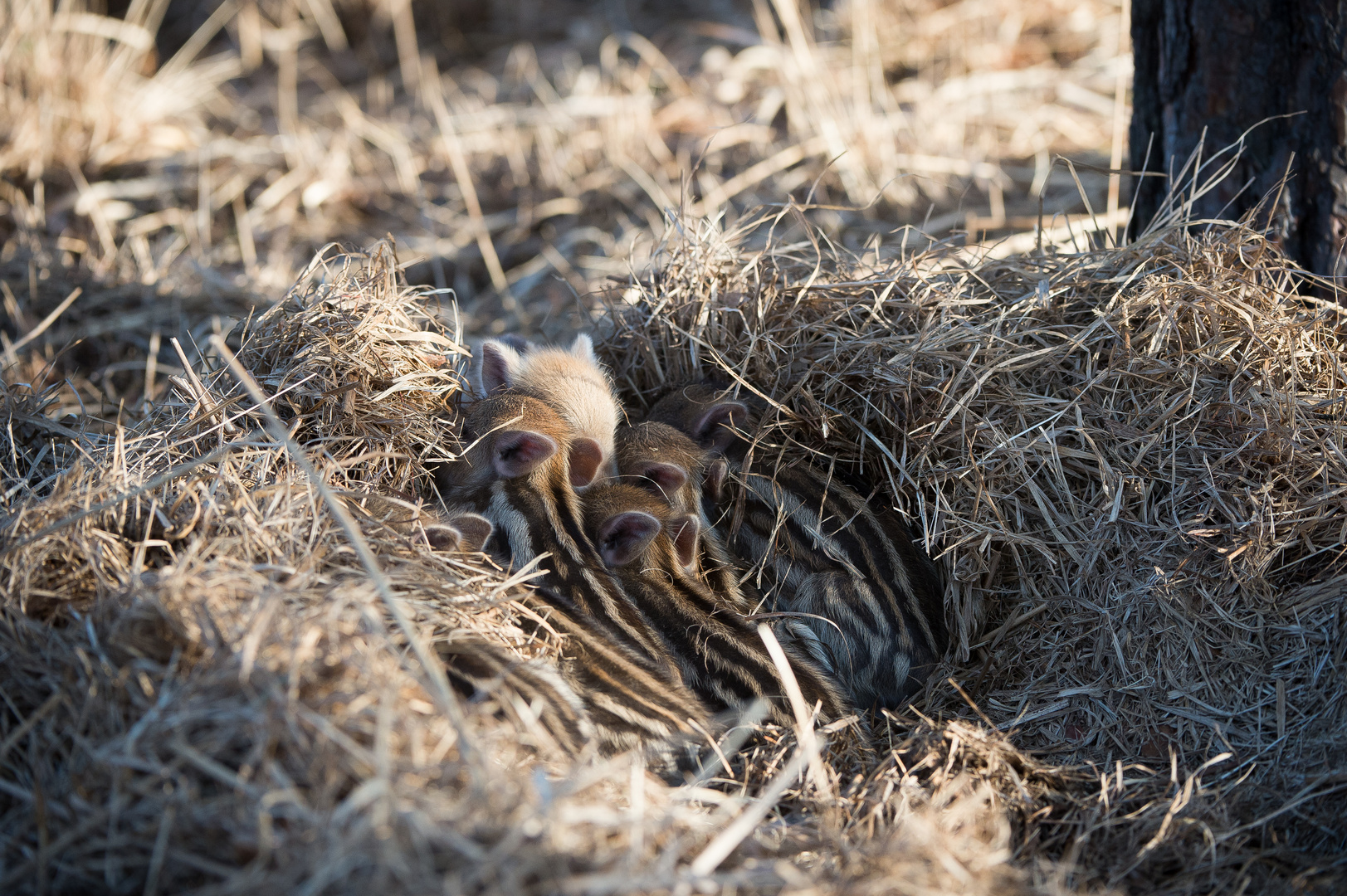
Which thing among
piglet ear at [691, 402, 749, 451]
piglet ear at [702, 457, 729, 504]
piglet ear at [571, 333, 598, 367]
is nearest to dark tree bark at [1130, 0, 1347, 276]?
piglet ear at [691, 402, 749, 451]

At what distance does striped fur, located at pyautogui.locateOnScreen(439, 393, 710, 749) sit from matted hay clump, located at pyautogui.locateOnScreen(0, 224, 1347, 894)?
0.16 m

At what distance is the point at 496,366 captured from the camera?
3.69 metres

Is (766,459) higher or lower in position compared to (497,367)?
lower

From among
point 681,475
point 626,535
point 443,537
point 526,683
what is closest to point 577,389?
→ point 681,475

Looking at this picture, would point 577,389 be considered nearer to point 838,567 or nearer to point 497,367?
point 497,367

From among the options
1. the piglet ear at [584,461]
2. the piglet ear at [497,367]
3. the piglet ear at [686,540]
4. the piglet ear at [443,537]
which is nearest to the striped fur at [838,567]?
the piglet ear at [686,540]

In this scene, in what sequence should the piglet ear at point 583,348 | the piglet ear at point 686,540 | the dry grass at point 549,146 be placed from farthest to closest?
the dry grass at point 549,146 < the piglet ear at point 583,348 < the piglet ear at point 686,540

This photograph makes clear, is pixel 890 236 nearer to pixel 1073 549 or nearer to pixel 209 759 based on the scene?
Answer: pixel 1073 549

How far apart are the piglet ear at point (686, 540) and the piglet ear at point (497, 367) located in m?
0.90

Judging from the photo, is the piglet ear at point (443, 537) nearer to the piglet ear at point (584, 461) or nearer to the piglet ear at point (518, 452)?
the piglet ear at point (518, 452)

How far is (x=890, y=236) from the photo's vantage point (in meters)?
5.46

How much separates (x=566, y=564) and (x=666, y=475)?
59 centimetres

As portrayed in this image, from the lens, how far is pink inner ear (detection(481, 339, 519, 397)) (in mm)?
3648

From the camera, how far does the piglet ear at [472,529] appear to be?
3074mm
